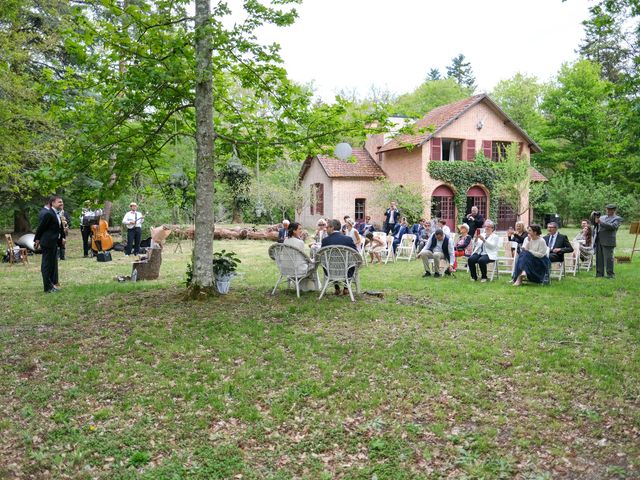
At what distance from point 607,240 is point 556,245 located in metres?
1.18

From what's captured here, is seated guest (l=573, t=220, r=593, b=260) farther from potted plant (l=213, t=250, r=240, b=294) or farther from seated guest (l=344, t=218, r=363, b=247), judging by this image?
potted plant (l=213, t=250, r=240, b=294)

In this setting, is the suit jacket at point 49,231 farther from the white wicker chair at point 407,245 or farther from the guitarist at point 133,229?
the white wicker chair at point 407,245

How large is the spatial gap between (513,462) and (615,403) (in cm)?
151

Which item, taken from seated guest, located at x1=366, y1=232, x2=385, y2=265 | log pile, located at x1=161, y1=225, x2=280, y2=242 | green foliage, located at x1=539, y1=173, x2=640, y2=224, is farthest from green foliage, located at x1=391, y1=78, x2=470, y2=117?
seated guest, located at x1=366, y1=232, x2=385, y2=265

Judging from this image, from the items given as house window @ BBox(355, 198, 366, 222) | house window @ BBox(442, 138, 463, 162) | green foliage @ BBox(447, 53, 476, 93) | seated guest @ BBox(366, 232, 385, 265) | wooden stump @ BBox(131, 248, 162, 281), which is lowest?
wooden stump @ BBox(131, 248, 162, 281)

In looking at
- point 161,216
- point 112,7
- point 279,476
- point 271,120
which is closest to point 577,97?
point 161,216

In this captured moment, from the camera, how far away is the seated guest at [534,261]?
10.7 metres

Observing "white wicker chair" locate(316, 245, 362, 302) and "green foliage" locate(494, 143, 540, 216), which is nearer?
"white wicker chair" locate(316, 245, 362, 302)

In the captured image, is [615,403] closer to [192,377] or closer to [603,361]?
[603,361]

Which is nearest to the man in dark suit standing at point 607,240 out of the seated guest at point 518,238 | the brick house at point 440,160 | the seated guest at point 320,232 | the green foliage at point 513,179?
the seated guest at point 518,238

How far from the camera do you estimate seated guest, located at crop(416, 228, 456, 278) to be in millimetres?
12180

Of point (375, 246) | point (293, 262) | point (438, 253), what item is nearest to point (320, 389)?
point (293, 262)

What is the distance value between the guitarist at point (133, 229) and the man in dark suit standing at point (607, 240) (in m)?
12.7

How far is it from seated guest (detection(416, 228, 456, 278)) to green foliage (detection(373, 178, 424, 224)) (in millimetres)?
14877
